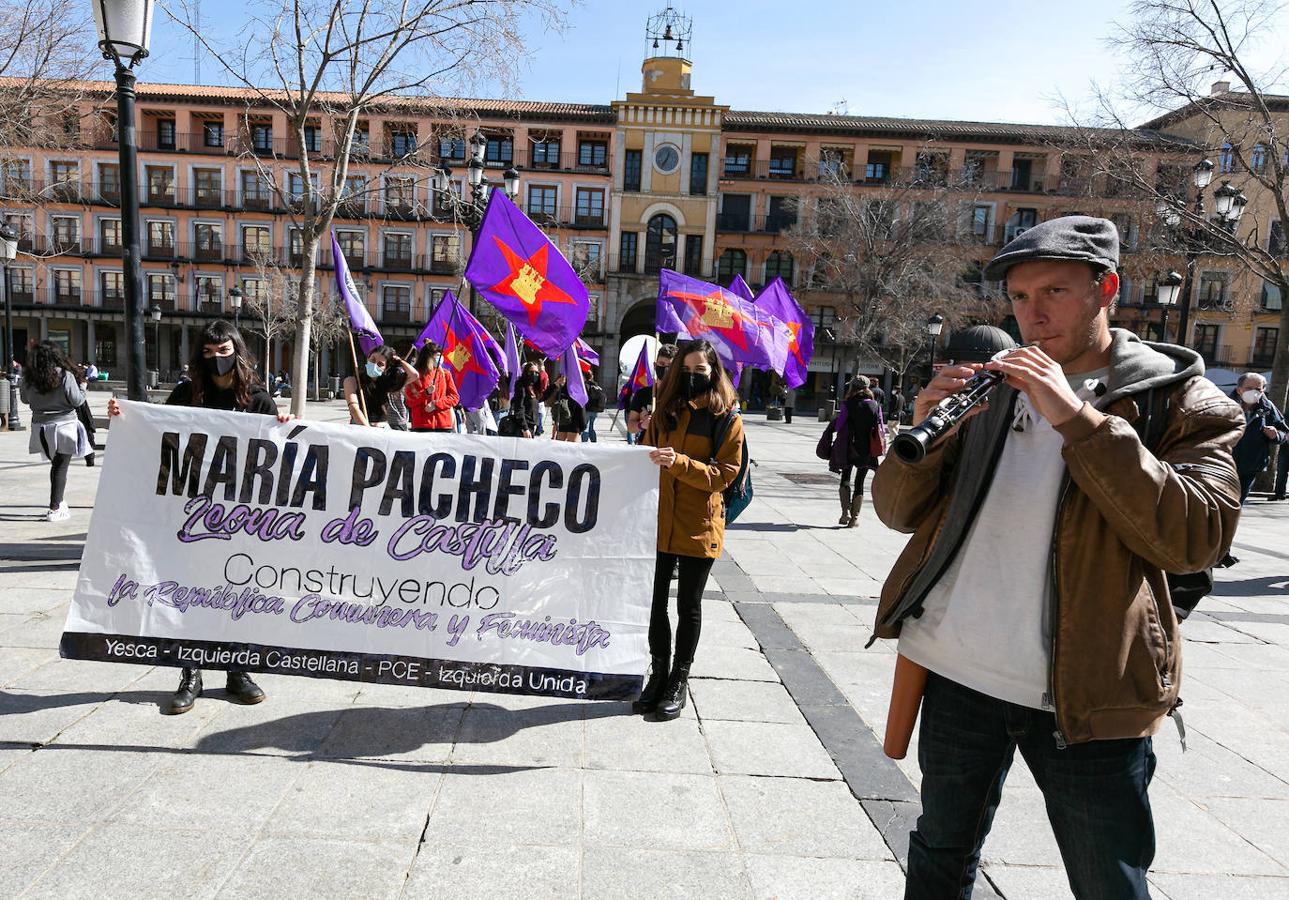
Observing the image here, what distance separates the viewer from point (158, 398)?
33844 millimetres

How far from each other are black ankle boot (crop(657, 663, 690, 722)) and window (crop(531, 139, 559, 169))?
151ft

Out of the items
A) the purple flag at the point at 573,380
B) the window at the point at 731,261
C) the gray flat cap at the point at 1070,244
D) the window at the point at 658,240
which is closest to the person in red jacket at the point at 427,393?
the purple flag at the point at 573,380

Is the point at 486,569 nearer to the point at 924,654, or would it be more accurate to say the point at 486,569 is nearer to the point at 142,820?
the point at 142,820

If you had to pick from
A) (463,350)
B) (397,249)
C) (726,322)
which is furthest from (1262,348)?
(463,350)

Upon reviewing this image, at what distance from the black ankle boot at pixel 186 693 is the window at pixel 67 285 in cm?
5319

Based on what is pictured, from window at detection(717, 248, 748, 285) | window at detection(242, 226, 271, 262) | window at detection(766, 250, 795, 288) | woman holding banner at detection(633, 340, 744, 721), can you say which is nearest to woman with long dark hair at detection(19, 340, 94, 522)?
woman holding banner at detection(633, 340, 744, 721)

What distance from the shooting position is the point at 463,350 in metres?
11.5

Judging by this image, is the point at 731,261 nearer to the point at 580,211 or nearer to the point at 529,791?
the point at 580,211

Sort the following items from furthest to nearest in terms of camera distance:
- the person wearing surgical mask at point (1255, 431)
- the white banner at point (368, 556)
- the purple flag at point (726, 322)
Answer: the purple flag at point (726, 322) → the person wearing surgical mask at point (1255, 431) → the white banner at point (368, 556)

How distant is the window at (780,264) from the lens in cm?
4725

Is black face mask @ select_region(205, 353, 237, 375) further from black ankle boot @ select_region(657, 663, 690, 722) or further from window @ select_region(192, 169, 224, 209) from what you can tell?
window @ select_region(192, 169, 224, 209)

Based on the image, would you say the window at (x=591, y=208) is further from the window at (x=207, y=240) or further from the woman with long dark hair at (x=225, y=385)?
the woman with long dark hair at (x=225, y=385)

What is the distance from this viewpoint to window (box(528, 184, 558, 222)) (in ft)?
151

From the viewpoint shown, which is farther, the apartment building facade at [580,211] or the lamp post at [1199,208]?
the apartment building facade at [580,211]
